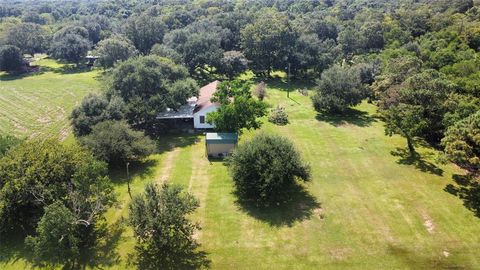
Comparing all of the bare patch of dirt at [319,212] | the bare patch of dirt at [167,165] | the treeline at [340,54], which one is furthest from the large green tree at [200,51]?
the bare patch of dirt at [319,212]

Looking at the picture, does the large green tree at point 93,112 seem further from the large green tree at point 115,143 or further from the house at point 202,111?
the house at point 202,111

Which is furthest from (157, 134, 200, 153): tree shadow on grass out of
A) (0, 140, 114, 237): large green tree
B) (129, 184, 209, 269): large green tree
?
(129, 184, 209, 269): large green tree

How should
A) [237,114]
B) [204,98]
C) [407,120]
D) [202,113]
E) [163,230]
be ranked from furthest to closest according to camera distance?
[204,98]
[202,113]
[237,114]
[407,120]
[163,230]

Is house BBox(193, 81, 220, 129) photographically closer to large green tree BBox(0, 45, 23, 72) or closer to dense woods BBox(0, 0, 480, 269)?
dense woods BBox(0, 0, 480, 269)

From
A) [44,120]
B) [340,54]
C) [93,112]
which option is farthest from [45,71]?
[340,54]

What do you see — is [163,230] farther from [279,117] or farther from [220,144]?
[279,117]

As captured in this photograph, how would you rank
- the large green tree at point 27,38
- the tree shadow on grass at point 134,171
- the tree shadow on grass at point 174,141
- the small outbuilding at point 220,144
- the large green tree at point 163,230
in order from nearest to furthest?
the large green tree at point 163,230 < the tree shadow on grass at point 134,171 < the small outbuilding at point 220,144 < the tree shadow on grass at point 174,141 < the large green tree at point 27,38

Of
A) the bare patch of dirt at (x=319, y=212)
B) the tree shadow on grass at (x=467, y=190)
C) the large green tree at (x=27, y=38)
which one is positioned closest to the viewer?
the bare patch of dirt at (x=319, y=212)

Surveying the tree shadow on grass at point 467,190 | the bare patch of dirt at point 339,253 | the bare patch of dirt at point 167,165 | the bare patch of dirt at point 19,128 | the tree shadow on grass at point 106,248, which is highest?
the bare patch of dirt at point 19,128
